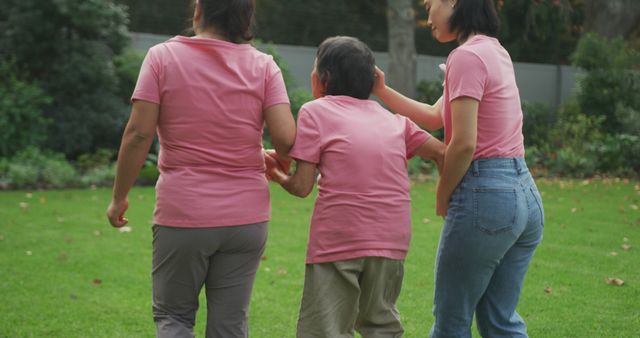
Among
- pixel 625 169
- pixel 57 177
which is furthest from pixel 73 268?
pixel 625 169

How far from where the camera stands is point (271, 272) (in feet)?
20.7

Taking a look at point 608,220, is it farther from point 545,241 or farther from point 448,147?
point 448,147

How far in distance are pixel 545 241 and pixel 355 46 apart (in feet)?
16.6

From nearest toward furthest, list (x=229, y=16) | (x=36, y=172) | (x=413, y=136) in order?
(x=229, y=16)
(x=413, y=136)
(x=36, y=172)

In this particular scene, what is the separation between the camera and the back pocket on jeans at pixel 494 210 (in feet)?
9.41

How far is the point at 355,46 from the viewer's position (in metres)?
3.09

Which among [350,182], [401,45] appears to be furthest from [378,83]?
[401,45]

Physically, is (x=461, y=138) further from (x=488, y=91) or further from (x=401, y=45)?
(x=401, y=45)

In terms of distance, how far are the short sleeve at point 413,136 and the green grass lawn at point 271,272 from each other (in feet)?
5.98

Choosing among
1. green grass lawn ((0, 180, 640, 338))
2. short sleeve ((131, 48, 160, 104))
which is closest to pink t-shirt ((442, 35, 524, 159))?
short sleeve ((131, 48, 160, 104))

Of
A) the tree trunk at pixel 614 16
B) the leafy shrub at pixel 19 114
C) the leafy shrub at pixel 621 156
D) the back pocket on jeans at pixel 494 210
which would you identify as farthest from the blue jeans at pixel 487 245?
the tree trunk at pixel 614 16

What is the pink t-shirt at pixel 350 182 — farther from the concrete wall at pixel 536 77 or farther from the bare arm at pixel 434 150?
the concrete wall at pixel 536 77

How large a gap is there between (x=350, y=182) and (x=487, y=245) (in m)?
0.53

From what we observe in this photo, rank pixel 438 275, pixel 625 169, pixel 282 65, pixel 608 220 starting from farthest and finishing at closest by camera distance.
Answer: pixel 282 65 < pixel 625 169 < pixel 608 220 < pixel 438 275
